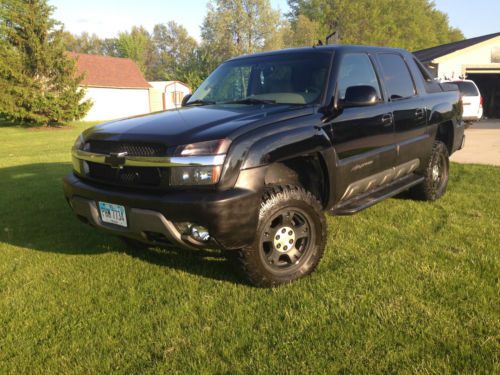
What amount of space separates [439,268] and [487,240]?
956mm

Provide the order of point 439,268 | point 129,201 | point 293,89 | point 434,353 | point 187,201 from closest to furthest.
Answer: point 434,353 < point 187,201 < point 129,201 < point 439,268 < point 293,89

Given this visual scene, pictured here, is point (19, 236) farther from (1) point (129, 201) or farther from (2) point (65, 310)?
(1) point (129, 201)

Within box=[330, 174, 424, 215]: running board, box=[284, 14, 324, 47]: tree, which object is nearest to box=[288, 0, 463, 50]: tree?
box=[284, 14, 324, 47]: tree

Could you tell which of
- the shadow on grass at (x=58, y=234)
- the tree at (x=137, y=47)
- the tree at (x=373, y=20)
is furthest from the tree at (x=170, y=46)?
the shadow on grass at (x=58, y=234)

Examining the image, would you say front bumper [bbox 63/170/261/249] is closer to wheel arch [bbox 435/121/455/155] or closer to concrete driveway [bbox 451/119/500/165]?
wheel arch [bbox 435/121/455/155]

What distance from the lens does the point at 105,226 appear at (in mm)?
3215

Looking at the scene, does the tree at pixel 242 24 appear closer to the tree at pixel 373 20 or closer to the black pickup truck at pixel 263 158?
the tree at pixel 373 20

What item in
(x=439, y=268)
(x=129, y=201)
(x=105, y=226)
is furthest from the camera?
(x=439, y=268)

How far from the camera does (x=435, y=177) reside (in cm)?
548

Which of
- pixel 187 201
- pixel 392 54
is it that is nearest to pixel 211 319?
pixel 187 201

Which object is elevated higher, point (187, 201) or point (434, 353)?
point (187, 201)

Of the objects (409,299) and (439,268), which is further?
(439,268)

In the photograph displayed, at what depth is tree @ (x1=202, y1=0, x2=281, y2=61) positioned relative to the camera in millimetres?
50031

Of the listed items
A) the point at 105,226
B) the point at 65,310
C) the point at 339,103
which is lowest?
the point at 65,310
